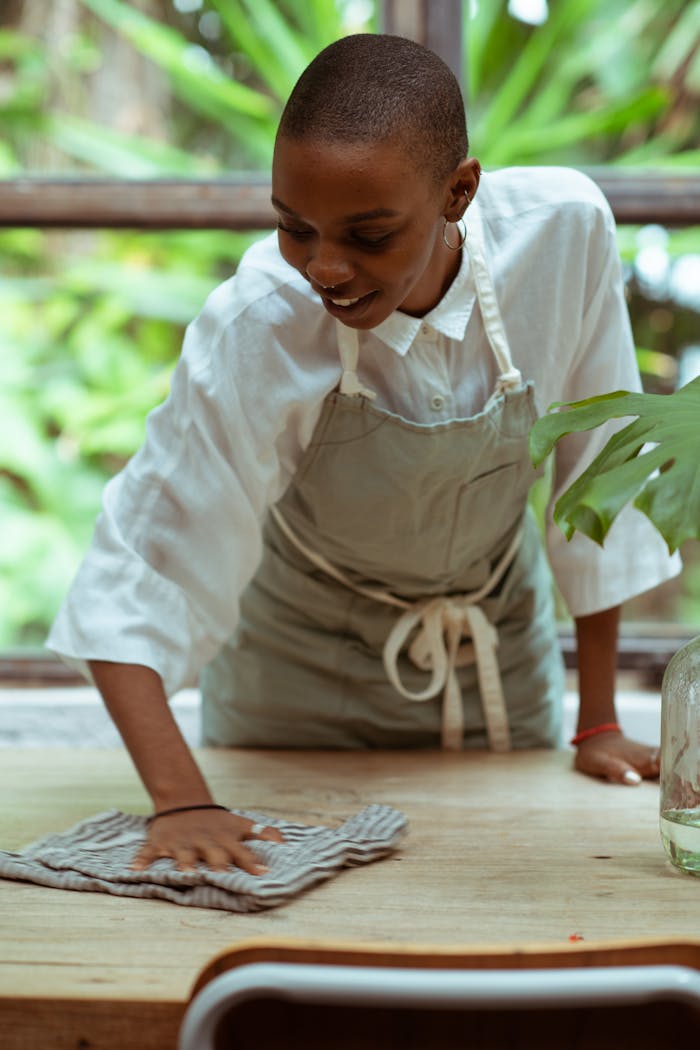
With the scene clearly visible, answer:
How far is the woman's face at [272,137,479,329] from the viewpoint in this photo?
109 cm

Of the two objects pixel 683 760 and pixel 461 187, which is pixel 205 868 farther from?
pixel 461 187

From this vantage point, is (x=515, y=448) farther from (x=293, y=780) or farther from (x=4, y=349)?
(x=4, y=349)

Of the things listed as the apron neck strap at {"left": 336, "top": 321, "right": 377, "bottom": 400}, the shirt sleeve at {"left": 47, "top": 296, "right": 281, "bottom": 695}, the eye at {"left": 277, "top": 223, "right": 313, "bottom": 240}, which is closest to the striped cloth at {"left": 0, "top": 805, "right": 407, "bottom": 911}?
the shirt sleeve at {"left": 47, "top": 296, "right": 281, "bottom": 695}

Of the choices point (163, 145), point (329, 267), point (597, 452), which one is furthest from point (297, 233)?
point (163, 145)

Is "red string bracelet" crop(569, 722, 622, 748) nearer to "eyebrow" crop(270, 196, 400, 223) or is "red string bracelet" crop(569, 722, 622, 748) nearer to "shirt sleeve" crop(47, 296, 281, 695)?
"shirt sleeve" crop(47, 296, 281, 695)

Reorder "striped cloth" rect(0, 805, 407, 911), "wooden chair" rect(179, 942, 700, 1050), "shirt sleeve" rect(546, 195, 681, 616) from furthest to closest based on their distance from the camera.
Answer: "shirt sleeve" rect(546, 195, 681, 616) < "striped cloth" rect(0, 805, 407, 911) < "wooden chair" rect(179, 942, 700, 1050)

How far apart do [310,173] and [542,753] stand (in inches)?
31.6

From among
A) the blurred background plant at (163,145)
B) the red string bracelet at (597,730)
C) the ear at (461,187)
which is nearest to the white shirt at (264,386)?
the ear at (461,187)

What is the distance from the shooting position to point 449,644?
1565 mm

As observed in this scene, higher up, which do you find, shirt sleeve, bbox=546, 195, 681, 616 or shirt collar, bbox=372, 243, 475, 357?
shirt collar, bbox=372, 243, 475, 357

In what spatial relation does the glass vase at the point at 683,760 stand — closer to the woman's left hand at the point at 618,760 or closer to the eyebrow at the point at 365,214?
the woman's left hand at the point at 618,760

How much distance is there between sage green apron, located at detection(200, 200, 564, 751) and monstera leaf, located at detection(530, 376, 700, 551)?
307mm

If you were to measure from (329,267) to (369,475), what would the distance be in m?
0.31

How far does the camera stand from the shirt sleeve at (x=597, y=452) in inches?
56.2
